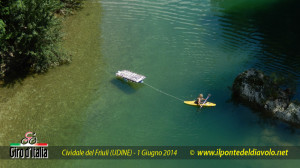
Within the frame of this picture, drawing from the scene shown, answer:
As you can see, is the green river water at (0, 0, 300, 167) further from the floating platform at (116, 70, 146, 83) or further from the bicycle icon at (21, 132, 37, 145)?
the floating platform at (116, 70, 146, 83)


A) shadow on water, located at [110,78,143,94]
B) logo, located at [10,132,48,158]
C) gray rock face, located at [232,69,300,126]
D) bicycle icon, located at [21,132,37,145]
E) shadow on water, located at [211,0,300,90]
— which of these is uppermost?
shadow on water, located at [211,0,300,90]

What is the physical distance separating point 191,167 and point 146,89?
9.37 meters

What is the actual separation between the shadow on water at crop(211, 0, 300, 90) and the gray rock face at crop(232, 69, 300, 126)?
3.19 meters

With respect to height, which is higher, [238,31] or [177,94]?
[238,31]

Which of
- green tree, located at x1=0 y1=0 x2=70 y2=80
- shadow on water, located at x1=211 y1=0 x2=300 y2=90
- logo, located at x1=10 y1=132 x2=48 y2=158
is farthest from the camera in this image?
shadow on water, located at x1=211 y1=0 x2=300 y2=90

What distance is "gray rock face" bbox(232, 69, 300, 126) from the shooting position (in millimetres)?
24609

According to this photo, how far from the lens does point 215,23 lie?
37.6 metres

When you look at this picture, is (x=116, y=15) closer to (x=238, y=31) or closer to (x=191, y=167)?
(x=238, y=31)

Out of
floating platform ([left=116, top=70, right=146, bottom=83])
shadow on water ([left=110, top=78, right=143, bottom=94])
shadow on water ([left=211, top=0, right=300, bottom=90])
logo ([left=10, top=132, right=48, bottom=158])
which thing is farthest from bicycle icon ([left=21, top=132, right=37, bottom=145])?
shadow on water ([left=211, top=0, right=300, bottom=90])

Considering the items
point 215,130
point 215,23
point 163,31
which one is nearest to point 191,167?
point 215,130

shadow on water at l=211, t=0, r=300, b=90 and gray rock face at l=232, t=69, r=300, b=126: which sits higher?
shadow on water at l=211, t=0, r=300, b=90

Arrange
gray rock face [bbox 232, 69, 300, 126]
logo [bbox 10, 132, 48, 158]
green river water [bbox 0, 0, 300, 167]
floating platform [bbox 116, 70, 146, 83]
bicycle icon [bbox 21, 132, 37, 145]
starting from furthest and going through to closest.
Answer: floating platform [bbox 116, 70, 146, 83] → gray rock face [bbox 232, 69, 300, 126] → green river water [bbox 0, 0, 300, 167] → bicycle icon [bbox 21, 132, 37, 145] → logo [bbox 10, 132, 48, 158]

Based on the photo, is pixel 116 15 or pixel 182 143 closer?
pixel 182 143

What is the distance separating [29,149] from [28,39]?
10743 mm
